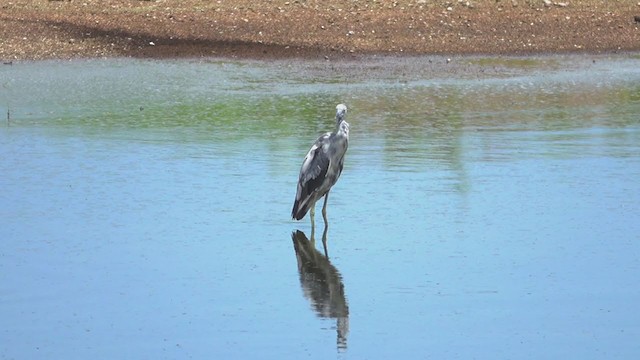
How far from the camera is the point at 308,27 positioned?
93.5 feet

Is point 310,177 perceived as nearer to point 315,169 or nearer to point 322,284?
point 315,169

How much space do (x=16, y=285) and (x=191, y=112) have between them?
10.6m

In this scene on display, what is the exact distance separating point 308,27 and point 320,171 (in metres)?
15.1

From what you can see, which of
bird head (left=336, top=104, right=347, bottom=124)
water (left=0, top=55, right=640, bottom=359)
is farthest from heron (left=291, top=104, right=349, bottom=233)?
water (left=0, top=55, right=640, bottom=359)

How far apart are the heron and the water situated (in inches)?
10.0

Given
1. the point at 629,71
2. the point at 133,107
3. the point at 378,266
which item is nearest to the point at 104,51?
the point at 133,107

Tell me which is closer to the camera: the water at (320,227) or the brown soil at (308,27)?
the water at (320,227)

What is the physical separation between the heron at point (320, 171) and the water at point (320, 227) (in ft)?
0.83

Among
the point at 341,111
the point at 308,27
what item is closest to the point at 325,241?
the point at 341,111

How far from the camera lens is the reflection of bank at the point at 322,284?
10.4m

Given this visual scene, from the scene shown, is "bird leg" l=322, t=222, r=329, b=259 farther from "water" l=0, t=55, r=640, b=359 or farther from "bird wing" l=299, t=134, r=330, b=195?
"bird wing" l=299, t=134, r=330, b=195

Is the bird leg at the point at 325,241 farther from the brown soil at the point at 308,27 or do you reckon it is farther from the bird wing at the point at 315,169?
the brown soil at the point at 308,27

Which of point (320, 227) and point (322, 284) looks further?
point (320, 227)

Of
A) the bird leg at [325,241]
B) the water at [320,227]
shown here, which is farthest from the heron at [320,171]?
the water at [320,227]
